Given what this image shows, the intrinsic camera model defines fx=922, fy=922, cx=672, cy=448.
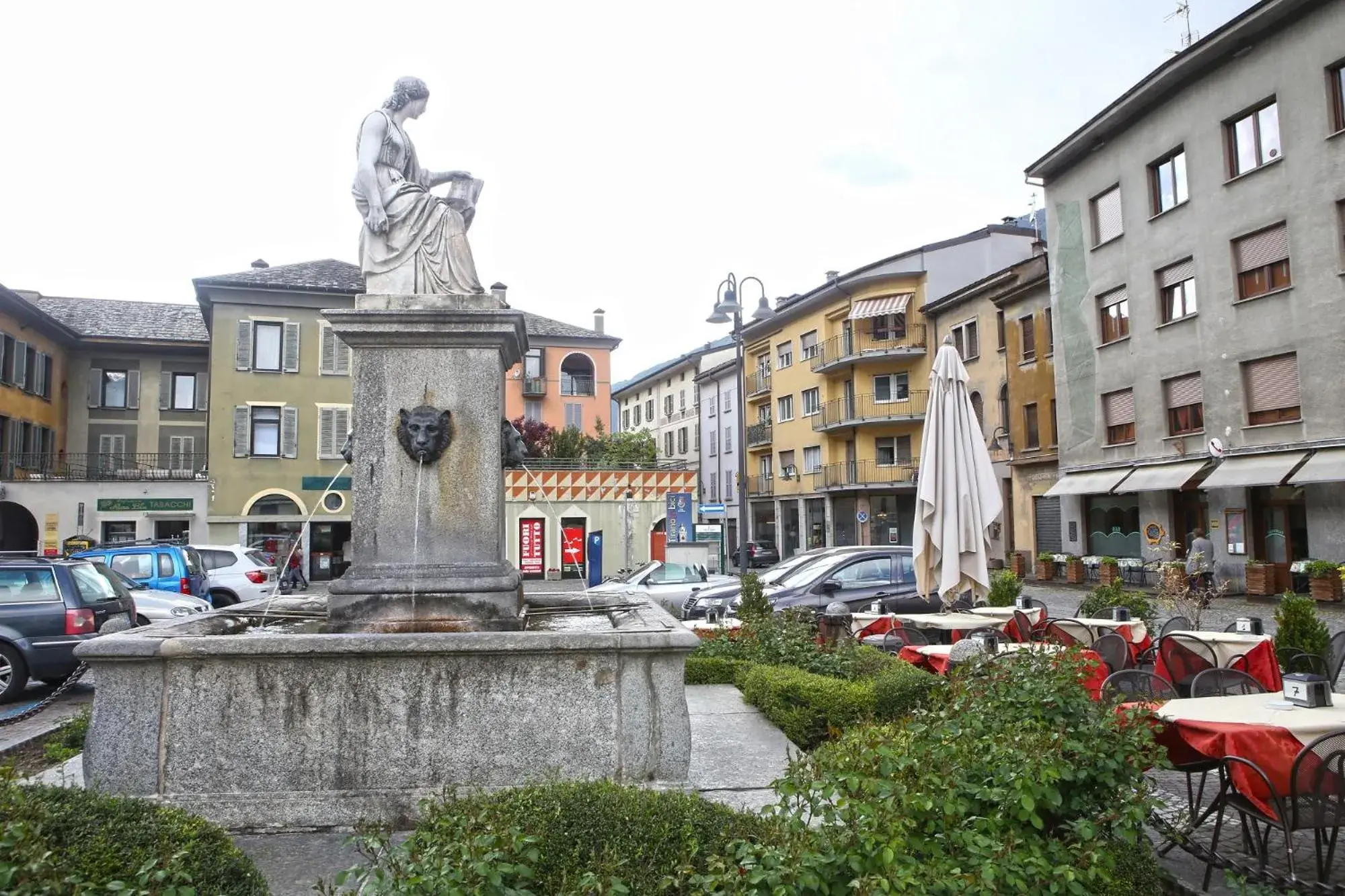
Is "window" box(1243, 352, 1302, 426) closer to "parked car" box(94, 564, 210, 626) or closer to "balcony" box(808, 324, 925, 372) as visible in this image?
"balcony" box(808, 324, 925, 372)

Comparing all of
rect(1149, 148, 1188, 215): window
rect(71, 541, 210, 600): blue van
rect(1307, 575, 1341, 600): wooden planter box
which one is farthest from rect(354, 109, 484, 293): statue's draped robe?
rect(1149, 148, 1188, 215): window

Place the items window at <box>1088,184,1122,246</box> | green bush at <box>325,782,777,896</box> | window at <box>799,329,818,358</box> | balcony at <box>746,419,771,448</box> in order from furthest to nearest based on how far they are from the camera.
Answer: balcony at <box>746,419,771,448</box>
window at <box>799,329,818,358</box>
window at <box>1088,184,1122,246</box>
green bush at <box>325,782,777,896</box>

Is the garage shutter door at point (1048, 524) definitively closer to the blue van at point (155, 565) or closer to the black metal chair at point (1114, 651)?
the black metal chair at point (1114, 651)

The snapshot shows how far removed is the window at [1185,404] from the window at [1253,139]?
16.9 ft

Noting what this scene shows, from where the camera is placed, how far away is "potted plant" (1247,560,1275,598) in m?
20.4

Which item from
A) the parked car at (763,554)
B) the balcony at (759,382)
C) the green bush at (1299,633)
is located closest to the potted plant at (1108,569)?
the parked car at (763,554)

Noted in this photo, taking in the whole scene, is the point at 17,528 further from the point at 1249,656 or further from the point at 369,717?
the point at 1249,656

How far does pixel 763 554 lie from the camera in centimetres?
4428

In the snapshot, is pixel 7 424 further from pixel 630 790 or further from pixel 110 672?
pixel 630 790

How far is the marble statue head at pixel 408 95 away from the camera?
21.7 ft

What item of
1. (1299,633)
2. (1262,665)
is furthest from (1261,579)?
(1262,665)

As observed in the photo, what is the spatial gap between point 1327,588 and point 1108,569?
7219 millimetres

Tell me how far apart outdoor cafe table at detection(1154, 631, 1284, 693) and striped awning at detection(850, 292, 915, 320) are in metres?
32.7

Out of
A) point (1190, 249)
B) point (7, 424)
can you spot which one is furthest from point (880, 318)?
point (7, 424)
